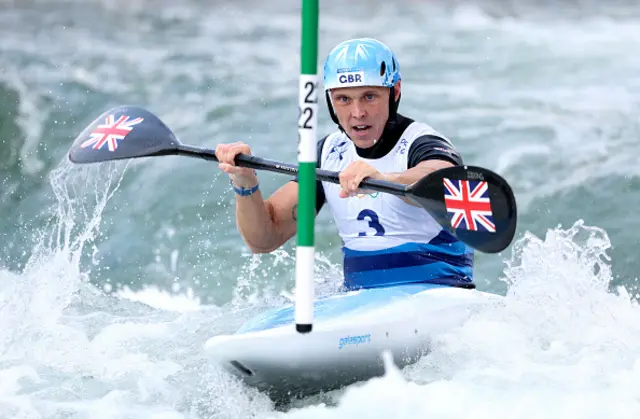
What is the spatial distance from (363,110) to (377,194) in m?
0.34

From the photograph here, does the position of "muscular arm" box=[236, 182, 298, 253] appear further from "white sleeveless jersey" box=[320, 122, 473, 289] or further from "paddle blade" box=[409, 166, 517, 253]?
"paddle blade" box=[409, 166, 517, 253]

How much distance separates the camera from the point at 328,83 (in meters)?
4.12

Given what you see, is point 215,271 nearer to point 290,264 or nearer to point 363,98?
point 290,264

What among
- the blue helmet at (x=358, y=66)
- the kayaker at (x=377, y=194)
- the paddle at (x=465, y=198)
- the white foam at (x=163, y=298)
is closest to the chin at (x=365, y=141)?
the kayaker at (x=377, y=194)

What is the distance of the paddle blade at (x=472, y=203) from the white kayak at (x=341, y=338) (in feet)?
1.39

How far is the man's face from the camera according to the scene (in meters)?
4.11

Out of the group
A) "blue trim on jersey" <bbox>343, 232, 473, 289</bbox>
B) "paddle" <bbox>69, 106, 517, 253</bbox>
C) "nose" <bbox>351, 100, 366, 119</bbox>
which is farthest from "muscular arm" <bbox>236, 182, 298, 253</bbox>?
"nose" <bbox>351, 100, 366, 119</bbox>

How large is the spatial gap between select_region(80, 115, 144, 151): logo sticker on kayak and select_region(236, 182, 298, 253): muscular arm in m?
0.66

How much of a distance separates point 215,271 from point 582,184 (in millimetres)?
2982

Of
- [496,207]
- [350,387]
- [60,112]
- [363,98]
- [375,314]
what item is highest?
[60,112]

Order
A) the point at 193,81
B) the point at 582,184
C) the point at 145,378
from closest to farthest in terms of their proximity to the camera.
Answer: the point at 145,378
the point at 582,184
the point at 193,81

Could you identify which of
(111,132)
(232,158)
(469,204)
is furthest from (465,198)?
(111,132)

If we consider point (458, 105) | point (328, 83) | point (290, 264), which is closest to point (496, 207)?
point (328, 83)

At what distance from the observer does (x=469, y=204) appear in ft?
11.8
